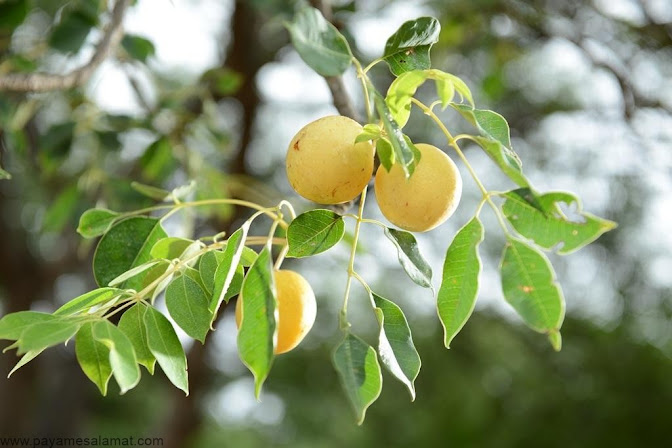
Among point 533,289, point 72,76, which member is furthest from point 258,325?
point 72,76

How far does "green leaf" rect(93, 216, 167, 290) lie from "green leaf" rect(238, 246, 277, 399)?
24 cm

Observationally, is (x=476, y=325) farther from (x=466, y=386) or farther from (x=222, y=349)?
(x=222, y=349)

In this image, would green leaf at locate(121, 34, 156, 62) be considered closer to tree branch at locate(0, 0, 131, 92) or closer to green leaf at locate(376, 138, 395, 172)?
tree branch at locate(0, 0, 131, 92)

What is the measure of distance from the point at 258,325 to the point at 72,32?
0.84 meters

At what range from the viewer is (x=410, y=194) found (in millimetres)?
485

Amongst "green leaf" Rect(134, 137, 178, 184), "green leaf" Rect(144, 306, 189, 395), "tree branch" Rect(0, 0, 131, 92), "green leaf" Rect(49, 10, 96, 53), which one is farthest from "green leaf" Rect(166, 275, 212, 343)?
"green leaf" Rect(134, 137, 178, 184)

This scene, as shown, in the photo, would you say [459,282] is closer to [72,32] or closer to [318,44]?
[318,44]

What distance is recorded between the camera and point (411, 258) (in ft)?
1.70

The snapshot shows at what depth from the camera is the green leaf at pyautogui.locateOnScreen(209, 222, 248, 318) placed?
0.46 m

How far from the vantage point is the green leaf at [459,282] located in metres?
0.45

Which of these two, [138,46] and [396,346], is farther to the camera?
[138,46]

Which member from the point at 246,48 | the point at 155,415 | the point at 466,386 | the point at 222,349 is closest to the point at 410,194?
the point at 246,48

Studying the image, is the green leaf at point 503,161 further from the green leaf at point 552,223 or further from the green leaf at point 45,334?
the green leaf at point 45,334

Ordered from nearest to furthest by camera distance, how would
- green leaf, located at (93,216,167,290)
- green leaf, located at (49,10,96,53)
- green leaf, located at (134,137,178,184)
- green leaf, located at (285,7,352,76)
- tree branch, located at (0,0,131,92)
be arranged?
green leaf, located at (285,7,352,76) → green leaf, located at (93,216,167,290) → tree branch, located at (0,0,131,92) → green leaf, located at (49,10,96,53) → green leaf, located at (134,137,178,184)
